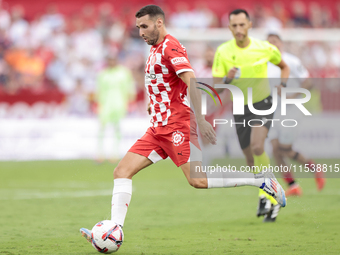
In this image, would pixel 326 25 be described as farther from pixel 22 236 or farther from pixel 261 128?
pixel 22 236

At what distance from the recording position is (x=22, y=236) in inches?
248

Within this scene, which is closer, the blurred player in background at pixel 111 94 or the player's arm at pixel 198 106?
the player's arm at pixel 198 106

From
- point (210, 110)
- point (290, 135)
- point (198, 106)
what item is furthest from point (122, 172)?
point (210, 110)

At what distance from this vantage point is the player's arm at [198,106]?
206 inches

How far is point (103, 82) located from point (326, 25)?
9.41 meters

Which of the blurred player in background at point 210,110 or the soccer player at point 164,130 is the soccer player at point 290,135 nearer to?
the blurred player in background at point 210,110

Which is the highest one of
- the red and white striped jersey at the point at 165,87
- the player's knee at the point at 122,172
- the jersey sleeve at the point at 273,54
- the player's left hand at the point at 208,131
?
the jersey sleeve at the point at 273,54

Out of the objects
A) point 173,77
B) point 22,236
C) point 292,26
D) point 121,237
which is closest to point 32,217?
point 22,236

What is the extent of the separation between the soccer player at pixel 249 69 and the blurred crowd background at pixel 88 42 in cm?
838

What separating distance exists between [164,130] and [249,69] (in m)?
2.43

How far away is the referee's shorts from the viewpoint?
25.2 feet

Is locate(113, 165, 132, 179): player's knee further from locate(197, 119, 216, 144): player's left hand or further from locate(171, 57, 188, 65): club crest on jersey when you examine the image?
locate(171, 57, 188, 65): club crest on jersey

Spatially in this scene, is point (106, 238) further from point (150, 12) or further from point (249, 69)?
point (249, 69)

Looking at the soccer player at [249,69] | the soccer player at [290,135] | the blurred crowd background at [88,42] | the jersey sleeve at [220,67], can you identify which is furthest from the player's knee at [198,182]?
the blurred crowd background at [88,42]
